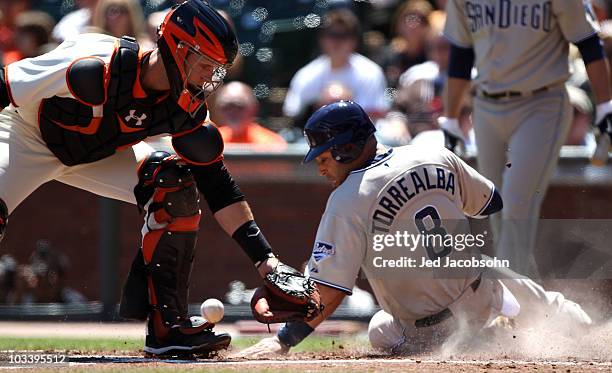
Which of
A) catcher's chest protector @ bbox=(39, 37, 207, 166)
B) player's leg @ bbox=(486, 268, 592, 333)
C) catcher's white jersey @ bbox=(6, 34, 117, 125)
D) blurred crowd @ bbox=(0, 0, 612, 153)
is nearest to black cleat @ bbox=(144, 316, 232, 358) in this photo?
catcher's chest protector @ bbox=(39, 37, 207, 166)

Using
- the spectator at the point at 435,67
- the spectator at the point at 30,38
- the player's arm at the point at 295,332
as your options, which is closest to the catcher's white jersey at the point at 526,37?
the player's arm at the point at 295,332

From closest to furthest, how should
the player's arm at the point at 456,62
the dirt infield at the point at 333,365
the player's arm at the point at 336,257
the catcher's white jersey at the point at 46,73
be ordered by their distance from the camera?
the dirt infield at the point at 333,365, the catcher's white jersey at the point at 46,73, the player's arm at the point at 336,257, the player's arm at the point at 456,62

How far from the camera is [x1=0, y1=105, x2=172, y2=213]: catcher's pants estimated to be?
5418mm

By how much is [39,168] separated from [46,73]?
1.78 ft

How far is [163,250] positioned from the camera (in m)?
Answer: 5.46

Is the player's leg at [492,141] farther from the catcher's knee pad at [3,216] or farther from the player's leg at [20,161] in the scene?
the catcher's knee pad at [3,216]

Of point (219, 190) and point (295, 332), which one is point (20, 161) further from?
point (295, 332)

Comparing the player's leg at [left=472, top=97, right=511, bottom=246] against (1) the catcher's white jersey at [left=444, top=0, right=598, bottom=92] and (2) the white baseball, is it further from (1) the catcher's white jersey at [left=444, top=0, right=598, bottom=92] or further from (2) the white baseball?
(2) the white baseball

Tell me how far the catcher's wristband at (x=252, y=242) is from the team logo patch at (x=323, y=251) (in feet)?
0.75

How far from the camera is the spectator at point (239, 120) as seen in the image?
9.81m

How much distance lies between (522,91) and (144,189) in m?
2.68

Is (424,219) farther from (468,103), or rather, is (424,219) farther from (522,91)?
(468,103)

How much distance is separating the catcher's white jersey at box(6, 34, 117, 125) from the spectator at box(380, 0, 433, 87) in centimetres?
574

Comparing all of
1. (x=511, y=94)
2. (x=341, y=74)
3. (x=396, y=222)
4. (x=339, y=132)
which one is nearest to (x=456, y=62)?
(x=511, y=94)
